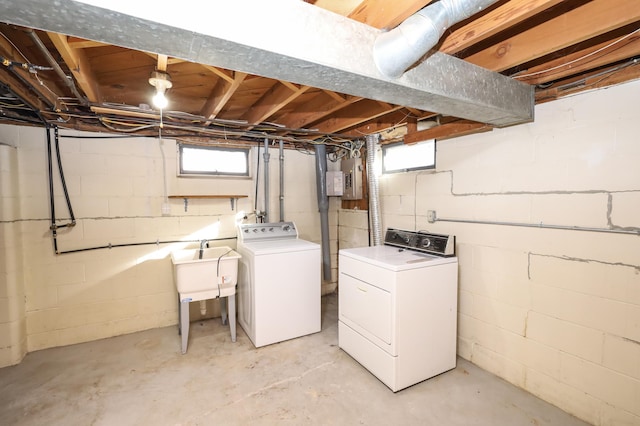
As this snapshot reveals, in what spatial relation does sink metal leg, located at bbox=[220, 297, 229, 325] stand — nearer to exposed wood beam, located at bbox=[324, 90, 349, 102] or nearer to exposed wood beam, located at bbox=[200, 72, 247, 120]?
exposed wood beam, located at bbox=[200, 72, 247, 120]

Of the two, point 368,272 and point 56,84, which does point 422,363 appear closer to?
point 368,272

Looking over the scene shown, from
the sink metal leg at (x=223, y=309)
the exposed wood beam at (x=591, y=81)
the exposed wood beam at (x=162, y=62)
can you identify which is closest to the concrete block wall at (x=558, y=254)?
the exposed wood beam at (x=591, y=81)

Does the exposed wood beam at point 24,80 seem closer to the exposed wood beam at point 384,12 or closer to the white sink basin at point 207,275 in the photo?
the white sink basin at point 207,275

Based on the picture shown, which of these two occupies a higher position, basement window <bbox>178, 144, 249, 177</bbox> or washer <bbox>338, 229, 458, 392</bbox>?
basement window <bbox>178, 144, 249, 177</bbox>

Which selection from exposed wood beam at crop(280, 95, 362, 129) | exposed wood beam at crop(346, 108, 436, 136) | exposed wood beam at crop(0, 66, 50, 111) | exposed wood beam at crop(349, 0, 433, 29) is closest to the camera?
exposed wood beam at crop(349, 0, 433, 29)

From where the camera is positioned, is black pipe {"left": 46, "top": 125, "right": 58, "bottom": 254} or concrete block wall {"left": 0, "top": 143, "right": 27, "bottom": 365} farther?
black pipe {"left": 46, "top": 125, "right": 58, "bottom": 254}

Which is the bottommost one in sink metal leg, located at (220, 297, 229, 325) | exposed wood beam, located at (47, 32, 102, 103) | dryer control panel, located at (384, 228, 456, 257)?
sink metal leg, located at (220, 297, 229, 325)

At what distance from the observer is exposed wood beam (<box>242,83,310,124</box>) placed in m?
2.04

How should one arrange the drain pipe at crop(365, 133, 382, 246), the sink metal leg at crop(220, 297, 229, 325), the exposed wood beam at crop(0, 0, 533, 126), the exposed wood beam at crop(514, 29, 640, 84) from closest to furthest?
the exposed wood beam at crop(0, 0, 533, 126) < the exposed wood beam at crop(514, 29, 640, 84) < the drain pipe at crop(365, 133, 382, 246) < the sink metal leg at crop(220, 297, 229, 325)

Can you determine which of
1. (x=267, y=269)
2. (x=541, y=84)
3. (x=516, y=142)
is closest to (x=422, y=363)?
(x=267, y=269)

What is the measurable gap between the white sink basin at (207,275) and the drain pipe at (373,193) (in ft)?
4.57

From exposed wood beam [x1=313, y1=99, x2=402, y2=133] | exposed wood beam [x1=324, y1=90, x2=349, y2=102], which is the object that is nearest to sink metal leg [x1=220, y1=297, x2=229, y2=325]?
exposed wood beam [x1=313, y1=99, x2=402, y2=133]

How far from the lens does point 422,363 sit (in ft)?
7.03

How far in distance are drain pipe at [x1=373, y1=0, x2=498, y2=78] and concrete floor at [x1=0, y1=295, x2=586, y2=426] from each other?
1991mm
